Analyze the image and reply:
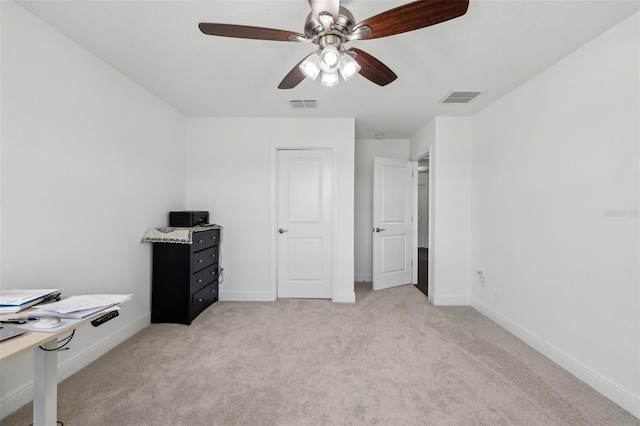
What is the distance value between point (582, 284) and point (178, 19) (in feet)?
10.7

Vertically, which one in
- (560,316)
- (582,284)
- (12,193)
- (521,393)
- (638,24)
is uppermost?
(638,24)

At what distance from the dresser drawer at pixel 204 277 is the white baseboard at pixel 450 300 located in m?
2.74

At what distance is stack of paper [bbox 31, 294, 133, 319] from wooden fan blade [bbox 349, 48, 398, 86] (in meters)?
1.78

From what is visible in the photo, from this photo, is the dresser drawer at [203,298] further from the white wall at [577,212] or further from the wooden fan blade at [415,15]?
the white wall at [577,212]

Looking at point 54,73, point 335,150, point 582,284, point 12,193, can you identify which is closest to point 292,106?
point 335,150

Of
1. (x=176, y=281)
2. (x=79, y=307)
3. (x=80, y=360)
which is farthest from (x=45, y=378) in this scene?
(x=176, y=281)

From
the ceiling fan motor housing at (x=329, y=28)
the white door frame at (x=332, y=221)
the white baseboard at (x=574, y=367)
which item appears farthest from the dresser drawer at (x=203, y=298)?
the white baseboard at (x=574, y=367)

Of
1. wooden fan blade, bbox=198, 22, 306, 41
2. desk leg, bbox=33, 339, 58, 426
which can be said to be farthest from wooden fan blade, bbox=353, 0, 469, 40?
desk leg, bbox=33, 339, 58, 426

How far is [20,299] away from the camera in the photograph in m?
1.26

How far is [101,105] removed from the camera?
7.13 ft

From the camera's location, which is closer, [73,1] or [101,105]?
[73,1]

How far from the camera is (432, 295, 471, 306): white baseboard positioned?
334cm

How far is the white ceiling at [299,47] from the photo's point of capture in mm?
1584

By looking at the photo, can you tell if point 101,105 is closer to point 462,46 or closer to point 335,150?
point 335,150
